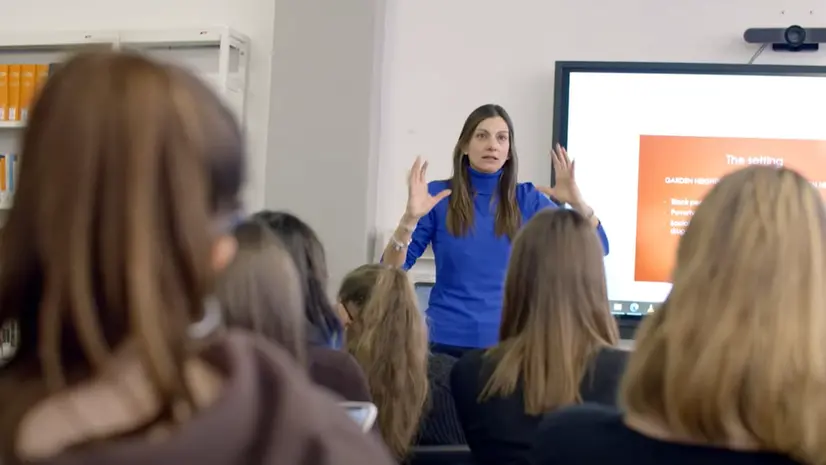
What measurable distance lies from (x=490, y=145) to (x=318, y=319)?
54.1 inches

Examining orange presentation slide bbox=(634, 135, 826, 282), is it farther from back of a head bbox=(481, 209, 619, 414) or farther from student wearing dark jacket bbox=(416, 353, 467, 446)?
back of a head bbox=(481, 209, 619, 414)

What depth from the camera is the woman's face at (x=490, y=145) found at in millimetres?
3033

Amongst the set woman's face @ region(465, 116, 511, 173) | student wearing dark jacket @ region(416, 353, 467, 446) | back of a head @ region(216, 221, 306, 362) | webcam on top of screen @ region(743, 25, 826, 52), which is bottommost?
student wearing dark jacket @ region(416, 353, 467, 446)

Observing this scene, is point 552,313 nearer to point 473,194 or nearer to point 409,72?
point 473,194

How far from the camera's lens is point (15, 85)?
4.34 meters

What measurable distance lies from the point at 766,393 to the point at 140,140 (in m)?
0.79

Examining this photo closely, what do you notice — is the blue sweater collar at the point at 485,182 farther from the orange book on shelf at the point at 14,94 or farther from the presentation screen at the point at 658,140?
the orange book on shelf at the point at 14,94

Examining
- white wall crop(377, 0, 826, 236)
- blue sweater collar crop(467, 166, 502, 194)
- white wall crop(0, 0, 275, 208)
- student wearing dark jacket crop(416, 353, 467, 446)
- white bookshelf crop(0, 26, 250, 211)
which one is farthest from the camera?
white wall crop(0, 0, 275, 208)

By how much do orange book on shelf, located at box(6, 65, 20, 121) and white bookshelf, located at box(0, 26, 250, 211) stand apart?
0.12ft

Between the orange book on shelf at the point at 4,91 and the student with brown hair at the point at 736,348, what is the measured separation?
3.99 m

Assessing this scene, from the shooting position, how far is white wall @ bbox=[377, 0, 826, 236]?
3965mm

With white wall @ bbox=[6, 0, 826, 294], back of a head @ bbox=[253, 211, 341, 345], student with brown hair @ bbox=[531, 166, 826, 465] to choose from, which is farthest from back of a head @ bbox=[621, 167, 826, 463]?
white wall @ bbox=[6, 0, 826, 294]

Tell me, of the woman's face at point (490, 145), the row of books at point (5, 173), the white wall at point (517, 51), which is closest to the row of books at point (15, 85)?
the row of books at point (5, 173)

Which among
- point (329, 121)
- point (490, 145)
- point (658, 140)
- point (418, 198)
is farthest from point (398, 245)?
point (658, 140)
